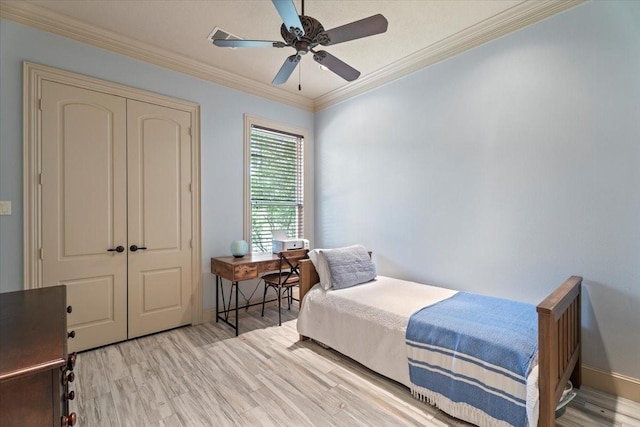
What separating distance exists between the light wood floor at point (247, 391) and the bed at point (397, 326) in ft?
0.52

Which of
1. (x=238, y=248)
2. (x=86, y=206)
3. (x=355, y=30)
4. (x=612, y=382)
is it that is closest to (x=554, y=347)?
(x=612, y=382)

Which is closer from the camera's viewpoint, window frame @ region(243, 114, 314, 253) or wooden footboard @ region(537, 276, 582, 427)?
wooden footboard @ region(537, 276, 582, 427)

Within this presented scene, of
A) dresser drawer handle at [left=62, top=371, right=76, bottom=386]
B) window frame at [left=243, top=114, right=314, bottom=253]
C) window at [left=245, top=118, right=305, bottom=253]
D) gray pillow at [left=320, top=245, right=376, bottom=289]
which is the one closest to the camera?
dresser drawer handle at [left=62, top=371, right=76, bottom=386]

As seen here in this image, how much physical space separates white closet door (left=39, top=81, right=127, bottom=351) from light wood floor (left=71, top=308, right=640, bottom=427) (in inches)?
13.9

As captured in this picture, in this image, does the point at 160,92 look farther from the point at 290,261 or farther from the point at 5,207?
the point at 290,261

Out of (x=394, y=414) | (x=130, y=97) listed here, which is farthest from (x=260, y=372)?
(x=130, y=97)

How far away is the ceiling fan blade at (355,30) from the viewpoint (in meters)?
1.77

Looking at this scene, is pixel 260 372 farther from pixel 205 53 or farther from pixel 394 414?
Answer: pixel 205 53

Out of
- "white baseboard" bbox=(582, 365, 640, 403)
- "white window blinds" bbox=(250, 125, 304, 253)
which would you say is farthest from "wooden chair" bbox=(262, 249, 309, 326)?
"white baseboard" bbox=(582, 365, 640, 403)

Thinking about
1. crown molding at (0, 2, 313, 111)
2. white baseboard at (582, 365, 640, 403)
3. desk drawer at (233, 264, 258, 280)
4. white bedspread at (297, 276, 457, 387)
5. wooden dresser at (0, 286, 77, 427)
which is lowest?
white baseboard at (582, 365, 640, 403)

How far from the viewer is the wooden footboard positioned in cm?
144

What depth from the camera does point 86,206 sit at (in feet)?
8.66

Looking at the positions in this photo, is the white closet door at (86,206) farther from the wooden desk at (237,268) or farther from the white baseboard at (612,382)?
the white baseboard at (612,382)

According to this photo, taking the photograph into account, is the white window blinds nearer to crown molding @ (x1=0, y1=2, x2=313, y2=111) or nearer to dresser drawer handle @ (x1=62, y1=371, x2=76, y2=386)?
crown molding @ (x1=0, y1=2, x2=313, y2=111)
